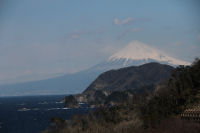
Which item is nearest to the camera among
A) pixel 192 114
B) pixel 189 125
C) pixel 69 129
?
pixel 189 125

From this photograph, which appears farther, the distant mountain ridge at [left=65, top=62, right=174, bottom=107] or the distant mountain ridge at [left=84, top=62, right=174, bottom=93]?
the distant mountain ridge at [left=84, top=62, right=174, bottom=93]

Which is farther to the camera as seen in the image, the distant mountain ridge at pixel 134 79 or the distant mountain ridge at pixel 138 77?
the distant mountain ridge at pixel 138 77

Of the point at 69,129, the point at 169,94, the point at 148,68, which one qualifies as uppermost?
the point at 148,68

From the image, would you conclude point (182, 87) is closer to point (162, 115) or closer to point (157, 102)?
point (157, 102)

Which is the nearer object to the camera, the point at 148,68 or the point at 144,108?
the point at 144,108

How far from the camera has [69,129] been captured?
45031 mm

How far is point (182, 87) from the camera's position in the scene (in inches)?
1905

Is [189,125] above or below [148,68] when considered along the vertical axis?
below

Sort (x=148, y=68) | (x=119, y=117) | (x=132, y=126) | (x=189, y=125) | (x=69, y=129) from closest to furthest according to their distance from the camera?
(x=189, y=125), (x=132, y=126), (x=69, y=129), (x=119, y=117), (x=148, y=68)

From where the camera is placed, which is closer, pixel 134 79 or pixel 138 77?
pixel 134 79

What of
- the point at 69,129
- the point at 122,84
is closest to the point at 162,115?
A: the point at 69,129

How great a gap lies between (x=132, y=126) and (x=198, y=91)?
9913 millimetres

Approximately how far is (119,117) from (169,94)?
20.5ft

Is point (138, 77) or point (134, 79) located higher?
point (138, 77)
